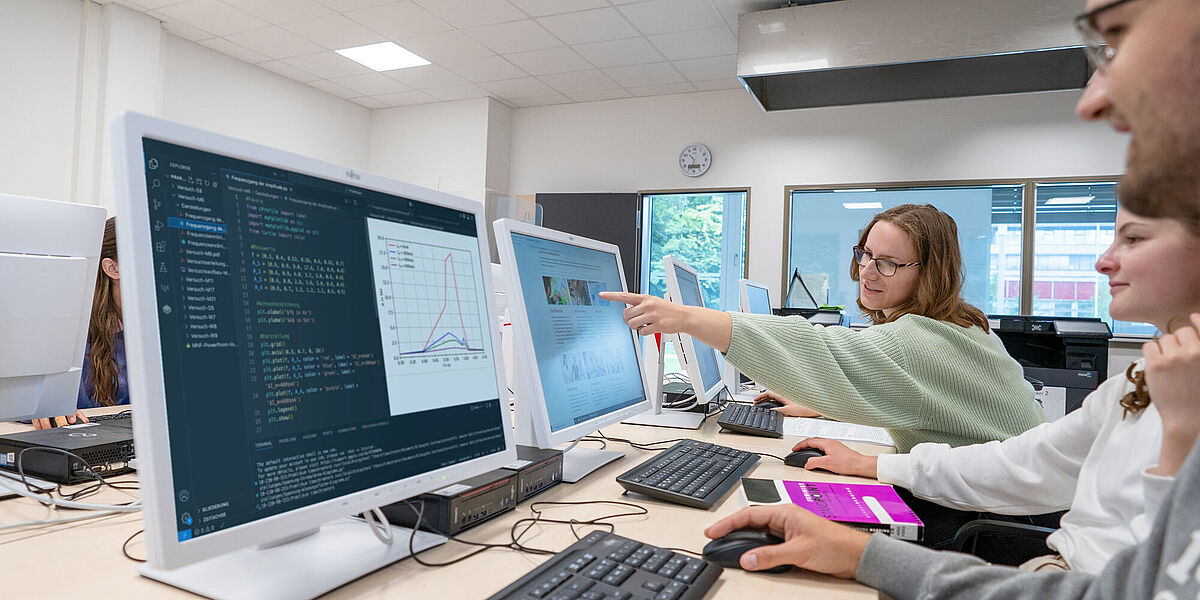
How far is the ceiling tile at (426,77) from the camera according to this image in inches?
204

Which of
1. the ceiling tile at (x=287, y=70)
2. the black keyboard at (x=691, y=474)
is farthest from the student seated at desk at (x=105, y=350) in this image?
the ceiling tile at (x=287, y=70)

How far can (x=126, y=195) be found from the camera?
1.89 ft

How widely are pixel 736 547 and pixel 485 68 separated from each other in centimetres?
486

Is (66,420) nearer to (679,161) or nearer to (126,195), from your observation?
(126,195)

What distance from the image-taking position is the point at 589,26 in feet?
14.2

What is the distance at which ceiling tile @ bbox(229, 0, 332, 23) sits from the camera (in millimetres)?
4098

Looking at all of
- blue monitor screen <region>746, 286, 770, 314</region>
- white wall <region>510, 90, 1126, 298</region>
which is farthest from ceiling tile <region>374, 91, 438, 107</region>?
blue monitor screen <region>746, 286, 770, 314</region>

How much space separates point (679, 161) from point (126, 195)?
5259 millimetres

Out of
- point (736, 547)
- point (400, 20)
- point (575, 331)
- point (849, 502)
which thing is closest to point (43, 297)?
point (575, 331)

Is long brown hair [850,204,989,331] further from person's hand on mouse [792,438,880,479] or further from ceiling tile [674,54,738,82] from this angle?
ceiling tile [674,54,738,82]

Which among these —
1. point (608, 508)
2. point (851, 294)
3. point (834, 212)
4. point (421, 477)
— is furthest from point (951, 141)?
point (421, 477)

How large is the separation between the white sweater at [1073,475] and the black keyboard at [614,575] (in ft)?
1.53

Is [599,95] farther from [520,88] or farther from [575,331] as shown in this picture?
[575,331]

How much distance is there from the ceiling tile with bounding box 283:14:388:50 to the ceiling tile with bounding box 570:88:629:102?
1.74 metres
